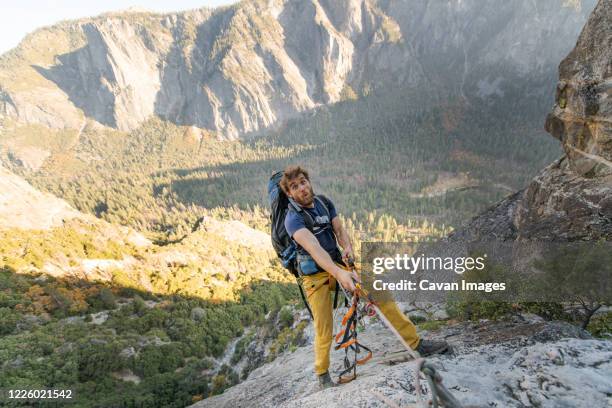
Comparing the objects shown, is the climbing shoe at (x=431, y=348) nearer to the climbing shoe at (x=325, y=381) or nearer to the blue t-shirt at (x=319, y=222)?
the climbing shoe at (x=325, y=381)

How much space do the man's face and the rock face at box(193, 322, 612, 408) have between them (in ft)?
8.95

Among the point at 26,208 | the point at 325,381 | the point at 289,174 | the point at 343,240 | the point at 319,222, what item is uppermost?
the point at 26,208

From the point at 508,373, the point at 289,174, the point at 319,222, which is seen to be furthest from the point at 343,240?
the point at 508,373

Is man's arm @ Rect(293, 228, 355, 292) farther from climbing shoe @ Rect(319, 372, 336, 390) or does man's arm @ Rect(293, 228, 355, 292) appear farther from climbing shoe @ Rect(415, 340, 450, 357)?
climbing shoe @ Rect(415, 340, 450, 357)

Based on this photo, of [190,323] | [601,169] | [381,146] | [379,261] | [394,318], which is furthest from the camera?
[381,146]

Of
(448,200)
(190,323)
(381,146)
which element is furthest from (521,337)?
(381,146)

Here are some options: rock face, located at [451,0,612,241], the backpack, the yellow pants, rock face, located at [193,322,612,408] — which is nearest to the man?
the yellow pants

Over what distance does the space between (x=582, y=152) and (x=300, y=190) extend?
40.4 ft

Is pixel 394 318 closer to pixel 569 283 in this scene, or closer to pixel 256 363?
pixel 569 283

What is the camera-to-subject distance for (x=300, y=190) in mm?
4711

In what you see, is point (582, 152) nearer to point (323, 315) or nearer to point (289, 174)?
point (323, 315)

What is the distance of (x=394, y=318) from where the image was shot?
4.91 m

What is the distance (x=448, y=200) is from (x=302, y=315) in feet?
376

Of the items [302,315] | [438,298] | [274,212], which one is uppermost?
[274,212]
